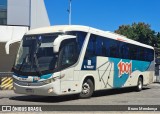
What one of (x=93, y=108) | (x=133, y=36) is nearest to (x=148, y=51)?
(x=93, y=108)

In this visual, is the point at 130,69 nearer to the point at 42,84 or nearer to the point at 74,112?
the point at 42,84

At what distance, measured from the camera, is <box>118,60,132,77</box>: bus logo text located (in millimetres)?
21133

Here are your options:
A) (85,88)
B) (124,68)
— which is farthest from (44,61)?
(124,68)

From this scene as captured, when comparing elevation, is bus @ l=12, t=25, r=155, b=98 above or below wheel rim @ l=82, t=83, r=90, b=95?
above

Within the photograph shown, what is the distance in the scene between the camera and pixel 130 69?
22625 mm

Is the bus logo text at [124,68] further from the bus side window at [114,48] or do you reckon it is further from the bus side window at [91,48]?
the bus side window at [91,48]

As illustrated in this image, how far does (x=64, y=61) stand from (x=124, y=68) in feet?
21.5

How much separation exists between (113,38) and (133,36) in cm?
5505

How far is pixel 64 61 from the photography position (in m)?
15.9

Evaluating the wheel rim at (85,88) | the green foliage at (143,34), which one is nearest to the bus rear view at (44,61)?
the wheel rim at (85,88)

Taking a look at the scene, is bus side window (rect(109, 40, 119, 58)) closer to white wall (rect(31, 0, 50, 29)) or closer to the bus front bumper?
the bus front bumper

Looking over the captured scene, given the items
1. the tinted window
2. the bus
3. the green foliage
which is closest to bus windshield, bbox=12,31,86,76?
the bus

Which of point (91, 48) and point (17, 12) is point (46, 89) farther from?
point (17, 12)

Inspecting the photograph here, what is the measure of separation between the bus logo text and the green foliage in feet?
167
